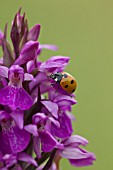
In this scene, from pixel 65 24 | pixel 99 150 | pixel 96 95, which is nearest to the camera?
pixel 99 150

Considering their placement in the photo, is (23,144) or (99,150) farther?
(99,150)

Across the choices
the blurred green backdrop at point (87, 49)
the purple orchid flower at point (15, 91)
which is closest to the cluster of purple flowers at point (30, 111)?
the purple orchid flower at point (15, 91)

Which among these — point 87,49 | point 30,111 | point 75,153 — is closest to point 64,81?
point 30,111

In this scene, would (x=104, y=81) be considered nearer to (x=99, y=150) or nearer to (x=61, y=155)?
(x=99, y=150)

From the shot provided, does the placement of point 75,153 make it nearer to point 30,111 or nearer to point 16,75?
point 30,111

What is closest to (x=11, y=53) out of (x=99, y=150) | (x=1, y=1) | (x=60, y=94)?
(x=60, y=94)

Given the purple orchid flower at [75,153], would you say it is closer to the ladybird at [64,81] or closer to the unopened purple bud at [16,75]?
the ladybird at [64,81]

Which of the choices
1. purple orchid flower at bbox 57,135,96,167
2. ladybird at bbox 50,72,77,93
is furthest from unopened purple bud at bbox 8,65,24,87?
purple orchid flower at bbox 57,135,96,167

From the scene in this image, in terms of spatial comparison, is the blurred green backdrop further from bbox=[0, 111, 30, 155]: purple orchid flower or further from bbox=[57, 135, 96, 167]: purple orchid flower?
bbox=[0, 111, 30, 155]: purple orchid flower
